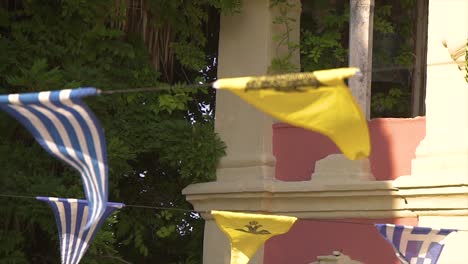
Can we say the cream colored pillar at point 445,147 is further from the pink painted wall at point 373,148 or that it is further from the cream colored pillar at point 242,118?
the cream colored pillar at point 242,118

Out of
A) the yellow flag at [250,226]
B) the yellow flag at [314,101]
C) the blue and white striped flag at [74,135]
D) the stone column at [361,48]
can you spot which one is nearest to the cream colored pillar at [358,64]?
the stone column at [361,48]

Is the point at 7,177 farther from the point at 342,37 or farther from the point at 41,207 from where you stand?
the point at 342,37

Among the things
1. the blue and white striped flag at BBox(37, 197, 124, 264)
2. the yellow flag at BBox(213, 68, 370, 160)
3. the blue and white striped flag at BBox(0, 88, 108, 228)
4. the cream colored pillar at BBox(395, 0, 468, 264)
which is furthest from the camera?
the cream colored pillar at BBox(395, 0, 468, 264)

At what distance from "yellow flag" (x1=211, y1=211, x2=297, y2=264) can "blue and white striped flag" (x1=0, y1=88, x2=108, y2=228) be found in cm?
254

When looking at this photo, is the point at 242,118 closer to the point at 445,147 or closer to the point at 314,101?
the point at 445,147

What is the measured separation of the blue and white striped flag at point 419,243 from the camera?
41.7 feet

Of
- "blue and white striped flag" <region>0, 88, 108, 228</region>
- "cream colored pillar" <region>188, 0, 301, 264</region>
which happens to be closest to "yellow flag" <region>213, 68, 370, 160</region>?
"blue and white striped flag" <region>0, 88, 108, 228</region>

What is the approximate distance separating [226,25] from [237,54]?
1.36 feet

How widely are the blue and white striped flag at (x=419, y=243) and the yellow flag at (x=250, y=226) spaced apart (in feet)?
3.32

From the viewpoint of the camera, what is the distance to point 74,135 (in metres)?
→ 10.7

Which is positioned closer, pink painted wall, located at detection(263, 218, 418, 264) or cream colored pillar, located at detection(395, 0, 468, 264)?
cream colored pillar, located at detection(395, 0, 468, 264)

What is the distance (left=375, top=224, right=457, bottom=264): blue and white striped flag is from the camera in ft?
41.7

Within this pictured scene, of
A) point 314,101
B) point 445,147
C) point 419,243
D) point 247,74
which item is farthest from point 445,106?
Answer: point 314,101

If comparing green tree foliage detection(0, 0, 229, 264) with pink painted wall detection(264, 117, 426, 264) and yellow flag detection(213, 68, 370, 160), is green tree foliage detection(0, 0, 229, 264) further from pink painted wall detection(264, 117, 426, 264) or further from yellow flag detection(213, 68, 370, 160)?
yellow flag detection(213, 68, 370, 160)
